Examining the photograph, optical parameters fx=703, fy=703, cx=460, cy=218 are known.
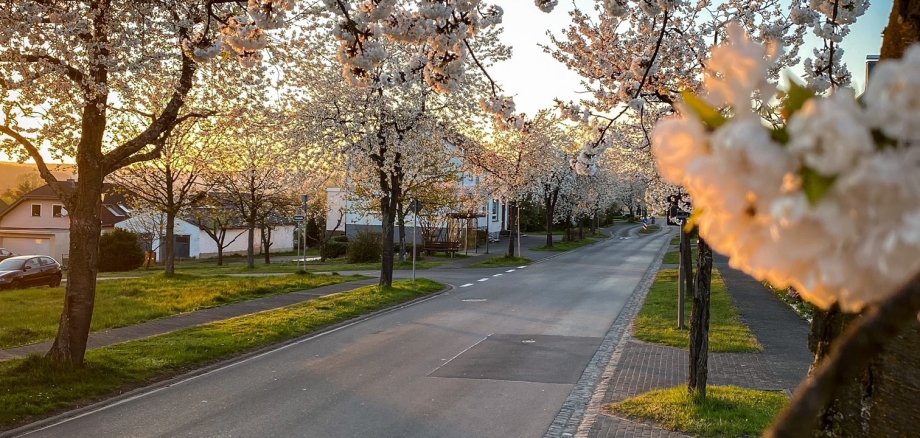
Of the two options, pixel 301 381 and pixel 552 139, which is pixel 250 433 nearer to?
pixel 301 381

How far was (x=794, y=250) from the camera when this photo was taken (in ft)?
3.36

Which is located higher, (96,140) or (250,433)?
(96,140)

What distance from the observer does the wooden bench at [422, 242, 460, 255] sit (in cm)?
4669

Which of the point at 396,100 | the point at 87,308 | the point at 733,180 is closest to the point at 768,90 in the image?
the point at 733,180

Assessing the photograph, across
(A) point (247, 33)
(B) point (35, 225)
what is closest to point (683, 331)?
(A) point (247, 33)

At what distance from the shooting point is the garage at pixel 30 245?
2315 inches

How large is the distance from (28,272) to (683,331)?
25088 millimetres

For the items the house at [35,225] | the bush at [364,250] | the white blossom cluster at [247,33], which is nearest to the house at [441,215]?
the bush at [364,250]

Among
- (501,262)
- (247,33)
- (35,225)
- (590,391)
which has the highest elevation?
(247,33)

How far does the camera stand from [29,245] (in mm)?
59094

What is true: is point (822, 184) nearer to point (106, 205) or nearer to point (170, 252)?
point (170, 252)

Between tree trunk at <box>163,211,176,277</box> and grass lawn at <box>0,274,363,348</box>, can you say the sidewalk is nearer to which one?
grass lawn at <box>0,274,363,348</box>

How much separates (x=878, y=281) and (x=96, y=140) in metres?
12.4

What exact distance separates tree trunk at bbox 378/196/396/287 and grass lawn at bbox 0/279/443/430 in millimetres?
3978
